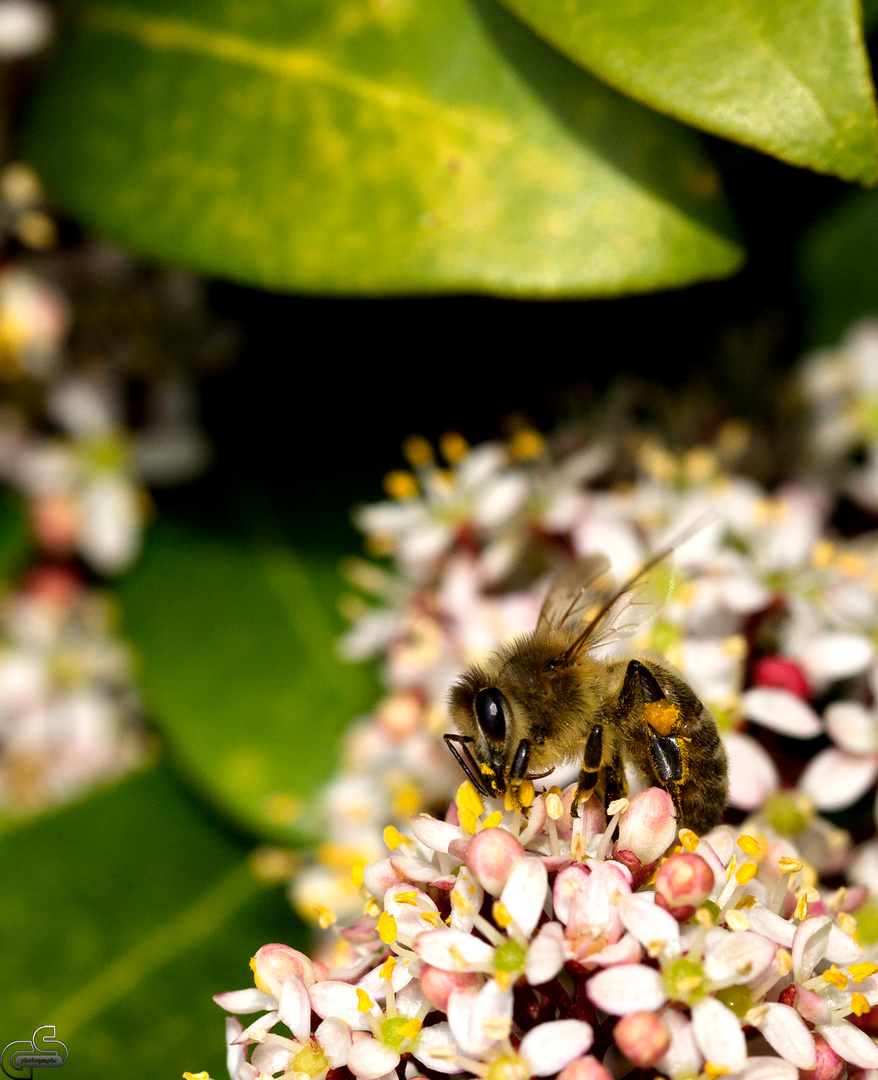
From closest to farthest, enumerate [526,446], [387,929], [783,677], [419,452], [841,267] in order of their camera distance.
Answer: [387,929] < [783,677] < [526,446] < [419,452] < [841,267]

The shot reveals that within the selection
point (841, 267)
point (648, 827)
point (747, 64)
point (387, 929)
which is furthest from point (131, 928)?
point (841, 267)

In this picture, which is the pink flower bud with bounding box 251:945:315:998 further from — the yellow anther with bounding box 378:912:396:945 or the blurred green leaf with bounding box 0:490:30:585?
the blurred green leaf with bounding box 0:490:30:585

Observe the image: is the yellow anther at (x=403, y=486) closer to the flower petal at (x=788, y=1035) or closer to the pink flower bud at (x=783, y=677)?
the pink flower bud at (x=783, y=677)

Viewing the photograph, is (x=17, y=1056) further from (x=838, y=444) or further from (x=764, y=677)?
(x=838, y=444)

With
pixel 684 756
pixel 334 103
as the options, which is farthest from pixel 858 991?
pixel 334 103

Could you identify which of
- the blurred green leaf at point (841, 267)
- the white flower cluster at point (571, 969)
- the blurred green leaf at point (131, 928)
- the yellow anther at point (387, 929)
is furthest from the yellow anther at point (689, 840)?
the blurred green leaf at point (841, 267)

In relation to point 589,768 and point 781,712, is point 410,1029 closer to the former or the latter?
point 589,768
